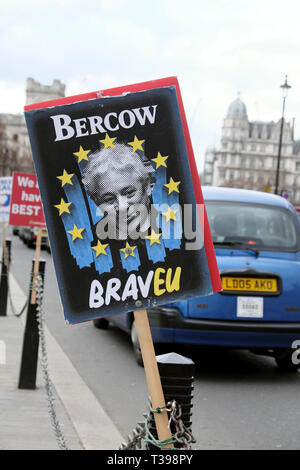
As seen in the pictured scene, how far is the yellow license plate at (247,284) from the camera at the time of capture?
21.8ft

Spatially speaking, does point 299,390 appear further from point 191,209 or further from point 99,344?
point 191,209

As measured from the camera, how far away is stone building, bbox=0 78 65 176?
256 feet

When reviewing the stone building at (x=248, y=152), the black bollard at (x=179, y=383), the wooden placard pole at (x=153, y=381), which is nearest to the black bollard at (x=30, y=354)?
the wooden placard pole at (x=153, y=381)

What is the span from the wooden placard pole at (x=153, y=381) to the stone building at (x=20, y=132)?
7156cm

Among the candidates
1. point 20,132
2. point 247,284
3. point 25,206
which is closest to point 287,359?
point 247,284

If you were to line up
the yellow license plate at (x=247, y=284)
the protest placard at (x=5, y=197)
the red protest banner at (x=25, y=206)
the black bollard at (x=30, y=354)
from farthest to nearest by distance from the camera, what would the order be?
the protest placard at (x=5, y=197) < the red protest banner at (x=25, y=206) < the yellow license plate at (x=247, y=284) < the black bollard at (x=30, y=354)

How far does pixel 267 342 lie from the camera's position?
673 centimetres

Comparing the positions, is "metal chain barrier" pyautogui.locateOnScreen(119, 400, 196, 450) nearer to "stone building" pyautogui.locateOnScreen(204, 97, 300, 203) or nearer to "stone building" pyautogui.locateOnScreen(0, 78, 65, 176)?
"stone building" pyautogui.locateOnScreen(0, 78, 65, 176)

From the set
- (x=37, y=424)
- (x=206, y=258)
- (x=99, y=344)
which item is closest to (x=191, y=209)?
(x=206, y=258)

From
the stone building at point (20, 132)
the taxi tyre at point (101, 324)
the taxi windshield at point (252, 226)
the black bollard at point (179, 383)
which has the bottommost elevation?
the taxi tyre at point (101, 324)

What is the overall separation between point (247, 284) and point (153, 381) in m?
4.36

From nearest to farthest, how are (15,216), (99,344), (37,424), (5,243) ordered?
(37,424) → (99,344) → (15,216) → (5,243)

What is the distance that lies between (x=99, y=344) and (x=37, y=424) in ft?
11.9

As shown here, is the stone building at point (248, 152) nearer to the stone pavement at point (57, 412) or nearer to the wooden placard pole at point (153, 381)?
the stone pavement at point (57, 412)
